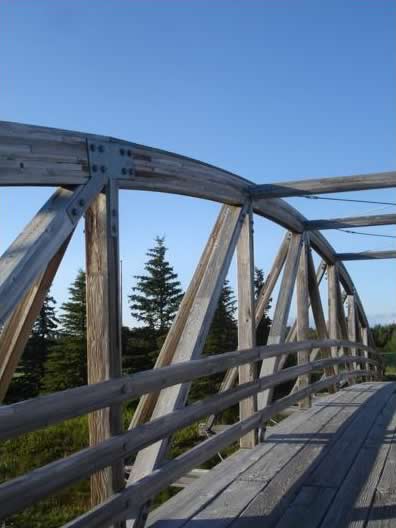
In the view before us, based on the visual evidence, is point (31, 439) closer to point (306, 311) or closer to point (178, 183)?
point (306, 311)

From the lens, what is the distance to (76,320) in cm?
2492

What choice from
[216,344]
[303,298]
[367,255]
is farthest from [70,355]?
[303,298]

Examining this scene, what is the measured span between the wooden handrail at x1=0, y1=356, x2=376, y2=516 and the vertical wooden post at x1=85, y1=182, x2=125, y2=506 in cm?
17

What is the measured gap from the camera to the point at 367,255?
1238 cm

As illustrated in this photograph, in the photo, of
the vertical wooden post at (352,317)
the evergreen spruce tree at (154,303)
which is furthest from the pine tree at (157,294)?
the vertical wooden post at (352,317)

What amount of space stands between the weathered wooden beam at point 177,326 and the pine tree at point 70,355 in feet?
63.2

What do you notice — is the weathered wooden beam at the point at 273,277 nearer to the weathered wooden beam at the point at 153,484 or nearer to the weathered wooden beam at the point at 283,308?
the weathered wooden beam at the point at 283,308

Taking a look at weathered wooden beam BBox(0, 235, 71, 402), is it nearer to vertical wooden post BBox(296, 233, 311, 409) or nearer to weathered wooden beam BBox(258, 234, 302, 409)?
weathered wooden beam BBox(258, 234, 302, 409)

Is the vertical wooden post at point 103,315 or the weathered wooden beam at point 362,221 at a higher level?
the weathered wooden beam at point 362,221

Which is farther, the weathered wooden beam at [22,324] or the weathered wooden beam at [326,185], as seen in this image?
the weathered wooden beam at [326,185]

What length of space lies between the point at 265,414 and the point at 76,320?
20.2m

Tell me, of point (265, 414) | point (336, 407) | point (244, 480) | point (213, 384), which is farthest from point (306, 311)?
point (213, 384)

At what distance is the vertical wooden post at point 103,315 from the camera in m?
3.24

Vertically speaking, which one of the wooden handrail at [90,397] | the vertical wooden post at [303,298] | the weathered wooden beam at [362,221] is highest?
the weathered wooden beam at [362,221]
